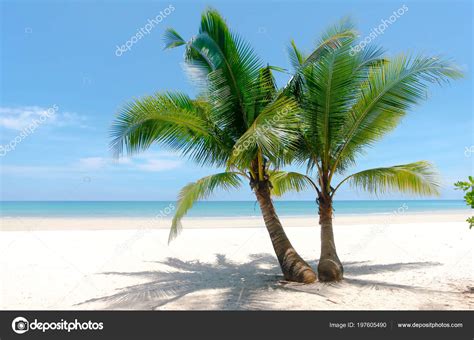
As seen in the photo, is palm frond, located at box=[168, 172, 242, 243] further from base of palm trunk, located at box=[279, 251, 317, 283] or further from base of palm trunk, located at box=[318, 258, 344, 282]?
base of palm trunk, located at box=[318, 258, 344, 282]

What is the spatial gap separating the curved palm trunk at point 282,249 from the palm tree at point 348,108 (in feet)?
1.09

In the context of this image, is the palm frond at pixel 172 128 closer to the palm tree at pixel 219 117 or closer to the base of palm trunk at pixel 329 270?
the palm tree at pixel 219 117

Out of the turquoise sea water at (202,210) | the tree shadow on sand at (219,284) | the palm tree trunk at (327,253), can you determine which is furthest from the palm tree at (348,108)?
the turquoise sea water at (202,210)

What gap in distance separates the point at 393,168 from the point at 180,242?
8.25m

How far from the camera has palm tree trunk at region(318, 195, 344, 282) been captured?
257 inches

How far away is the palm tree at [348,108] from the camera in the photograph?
615 cm

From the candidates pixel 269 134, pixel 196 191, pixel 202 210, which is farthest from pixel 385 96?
pixel 202 210

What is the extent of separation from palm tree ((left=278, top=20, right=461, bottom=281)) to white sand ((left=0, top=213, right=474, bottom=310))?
1.20 m

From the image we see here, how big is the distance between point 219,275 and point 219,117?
3.42 metres

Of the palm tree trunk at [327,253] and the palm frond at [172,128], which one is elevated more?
the palm frond at [172,128]

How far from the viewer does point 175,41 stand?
6551 mm

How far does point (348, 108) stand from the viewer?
662cm
